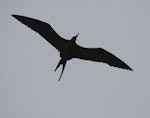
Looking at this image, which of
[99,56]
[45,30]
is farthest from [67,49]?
[99,56]

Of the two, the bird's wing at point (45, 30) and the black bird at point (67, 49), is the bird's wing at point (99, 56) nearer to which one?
the black bird at point (67, 49)

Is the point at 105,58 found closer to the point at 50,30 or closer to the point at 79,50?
the point at 79,50

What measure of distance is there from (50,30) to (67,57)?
4.76 ft

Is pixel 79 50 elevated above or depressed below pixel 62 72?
above

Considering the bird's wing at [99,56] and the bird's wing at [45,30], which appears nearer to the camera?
the bird's wing at [45,30]

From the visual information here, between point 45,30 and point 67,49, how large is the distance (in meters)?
1.38

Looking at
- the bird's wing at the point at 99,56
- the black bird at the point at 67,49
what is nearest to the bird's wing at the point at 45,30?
the black bird at the point at 67,49

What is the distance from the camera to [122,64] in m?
19.7

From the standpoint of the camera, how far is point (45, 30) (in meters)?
19.4

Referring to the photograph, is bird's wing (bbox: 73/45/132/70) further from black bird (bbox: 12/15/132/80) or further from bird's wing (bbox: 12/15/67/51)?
bird's wing (bbox: 12/15/67/51)

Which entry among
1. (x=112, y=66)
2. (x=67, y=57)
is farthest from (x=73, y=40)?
(x=112, y=66)

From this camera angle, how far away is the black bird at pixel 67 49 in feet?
62.3

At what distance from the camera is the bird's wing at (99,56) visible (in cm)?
1948

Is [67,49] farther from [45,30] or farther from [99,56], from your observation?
[99,56]
